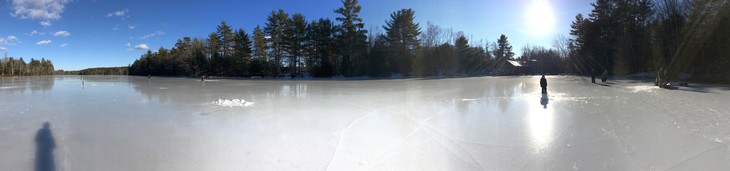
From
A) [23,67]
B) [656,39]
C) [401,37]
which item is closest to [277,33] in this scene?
[401,37]

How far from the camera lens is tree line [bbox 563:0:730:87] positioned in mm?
21750

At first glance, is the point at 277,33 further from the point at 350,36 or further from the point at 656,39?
the point at 656,39

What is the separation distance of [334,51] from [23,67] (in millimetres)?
87907

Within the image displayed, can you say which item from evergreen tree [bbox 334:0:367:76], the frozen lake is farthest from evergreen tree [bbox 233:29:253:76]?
the frozen lake

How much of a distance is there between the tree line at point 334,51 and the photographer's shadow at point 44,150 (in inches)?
1323

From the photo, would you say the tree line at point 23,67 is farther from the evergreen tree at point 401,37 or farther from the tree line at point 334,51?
the evergreen tree at point 401,37

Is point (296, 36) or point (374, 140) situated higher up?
point (296, 36)

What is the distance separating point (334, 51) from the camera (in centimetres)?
4081

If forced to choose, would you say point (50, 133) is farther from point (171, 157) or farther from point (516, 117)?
point (516, 117)

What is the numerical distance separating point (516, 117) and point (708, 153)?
2913mm

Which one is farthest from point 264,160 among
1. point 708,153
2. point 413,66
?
point 413,66

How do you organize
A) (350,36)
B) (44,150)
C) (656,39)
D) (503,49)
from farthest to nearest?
(503,49)
(350,36)
(656,39)
(44,150)

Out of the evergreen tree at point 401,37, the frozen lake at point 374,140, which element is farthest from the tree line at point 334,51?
the frozen lake at point 374,140

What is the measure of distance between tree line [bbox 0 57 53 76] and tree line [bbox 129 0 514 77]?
5007 cm
